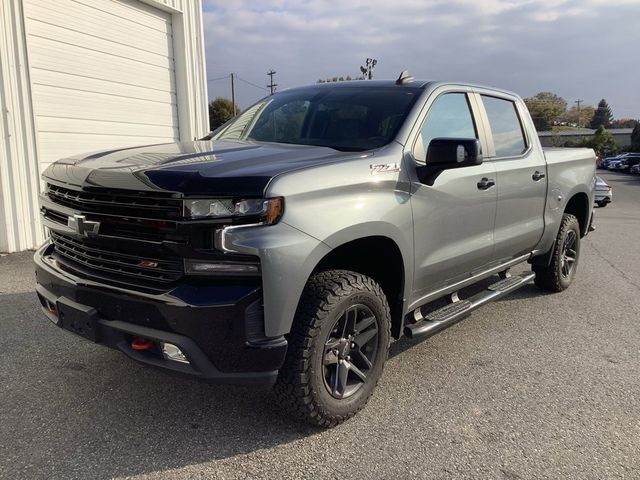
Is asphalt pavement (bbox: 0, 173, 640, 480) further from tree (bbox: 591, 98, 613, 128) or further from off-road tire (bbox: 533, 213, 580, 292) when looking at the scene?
tree (bbox: 591, 98, 613, 128)

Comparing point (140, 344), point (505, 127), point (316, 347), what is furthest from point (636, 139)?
point (140, 344)

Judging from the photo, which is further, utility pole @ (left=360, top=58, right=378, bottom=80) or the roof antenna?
utility pole @ (left=360, top=58, right=378, bottom=80)

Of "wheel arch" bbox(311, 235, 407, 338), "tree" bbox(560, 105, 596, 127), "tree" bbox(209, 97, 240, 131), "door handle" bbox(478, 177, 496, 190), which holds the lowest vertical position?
"wheel arch" bbox(311, 235, 407, 338)

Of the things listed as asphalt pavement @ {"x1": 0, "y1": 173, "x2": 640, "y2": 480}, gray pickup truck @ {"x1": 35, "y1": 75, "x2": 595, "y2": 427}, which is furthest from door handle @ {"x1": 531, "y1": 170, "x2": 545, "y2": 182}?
asphalt pavement @ {"x1": 0, "y1": 173, "x2": 640, "y2": 480}

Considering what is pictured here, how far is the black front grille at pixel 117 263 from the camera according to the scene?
8.30 feet

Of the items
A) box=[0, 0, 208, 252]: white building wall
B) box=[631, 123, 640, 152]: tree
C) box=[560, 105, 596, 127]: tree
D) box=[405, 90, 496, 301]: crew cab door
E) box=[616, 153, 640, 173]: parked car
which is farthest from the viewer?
box=[560, 105, 596, 127]: tree

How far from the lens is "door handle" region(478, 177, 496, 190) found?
12.8 feet

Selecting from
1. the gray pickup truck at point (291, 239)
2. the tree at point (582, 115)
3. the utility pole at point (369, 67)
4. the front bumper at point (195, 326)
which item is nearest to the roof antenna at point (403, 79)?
the gray pickup truck at point (291, 239)

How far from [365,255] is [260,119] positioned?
5.15 feet

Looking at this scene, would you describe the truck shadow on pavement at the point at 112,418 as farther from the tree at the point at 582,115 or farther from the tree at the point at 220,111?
the tree at the point at 582,115

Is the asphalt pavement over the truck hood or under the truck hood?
under

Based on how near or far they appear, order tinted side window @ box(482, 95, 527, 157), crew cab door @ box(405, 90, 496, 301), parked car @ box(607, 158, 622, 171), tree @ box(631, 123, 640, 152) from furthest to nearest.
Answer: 1. tree @ box(631, 123, 640, 152)
2. parked car @ box(607, 158, 622, 171)
3. tinted side window @ box(482, 95, 527, 157)
4. crew cab door @ box(405, 90, 496, 301)

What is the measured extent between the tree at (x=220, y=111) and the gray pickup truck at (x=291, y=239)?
40.5m

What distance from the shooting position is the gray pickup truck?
2451 mm
